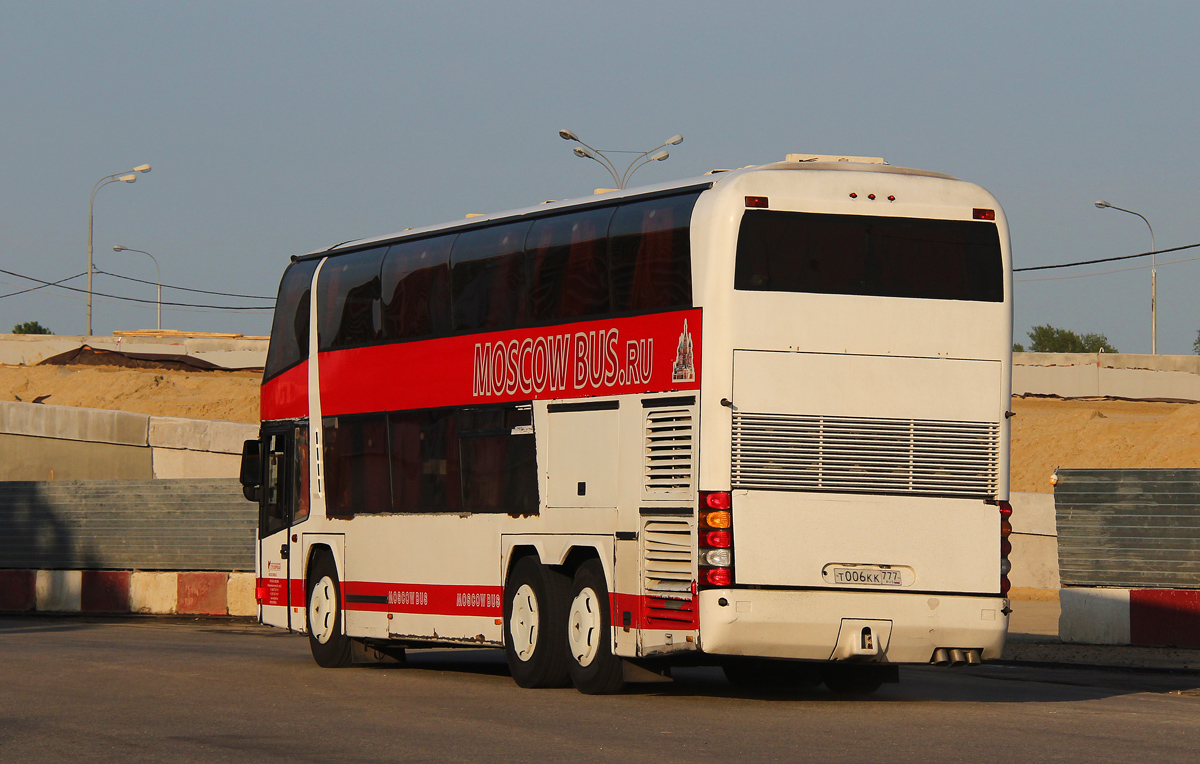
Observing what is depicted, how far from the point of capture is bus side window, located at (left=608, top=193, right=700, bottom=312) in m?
13.5

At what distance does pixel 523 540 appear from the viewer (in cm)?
1544

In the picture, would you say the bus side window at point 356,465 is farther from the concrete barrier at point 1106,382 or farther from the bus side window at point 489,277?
Result: the concrete barrier at point 1106,382

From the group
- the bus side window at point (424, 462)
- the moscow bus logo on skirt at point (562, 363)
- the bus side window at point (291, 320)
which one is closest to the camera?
the moscow bus logo on skirt at point (562, 363)

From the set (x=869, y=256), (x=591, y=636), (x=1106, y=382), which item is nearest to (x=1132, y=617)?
(x=591, y=636)

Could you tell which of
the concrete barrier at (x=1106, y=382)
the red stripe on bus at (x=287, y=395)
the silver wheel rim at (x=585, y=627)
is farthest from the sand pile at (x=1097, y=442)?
the silver wheel rim at (x=585, y=627)

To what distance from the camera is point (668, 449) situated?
13625 millimetres

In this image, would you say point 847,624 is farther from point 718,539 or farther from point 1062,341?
point 1062,341

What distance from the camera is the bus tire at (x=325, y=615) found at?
18.5 metres

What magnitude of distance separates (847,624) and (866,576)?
0.42 metres

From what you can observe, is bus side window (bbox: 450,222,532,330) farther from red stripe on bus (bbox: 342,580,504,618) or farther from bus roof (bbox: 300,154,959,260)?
red stripe on bus (bbox: 342,580,504,618)

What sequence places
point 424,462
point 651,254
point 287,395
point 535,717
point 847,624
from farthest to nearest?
point 287,395 → point 424,462 → point 651,254 → point 847,624 → point 535,717

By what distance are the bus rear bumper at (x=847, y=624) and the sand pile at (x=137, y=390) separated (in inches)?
1636

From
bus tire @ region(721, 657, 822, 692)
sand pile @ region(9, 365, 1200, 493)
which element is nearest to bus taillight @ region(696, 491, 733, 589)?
bus tire @ region(721, 657, 822, 692)

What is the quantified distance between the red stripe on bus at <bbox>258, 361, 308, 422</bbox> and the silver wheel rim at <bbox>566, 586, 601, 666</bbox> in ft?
18.6
